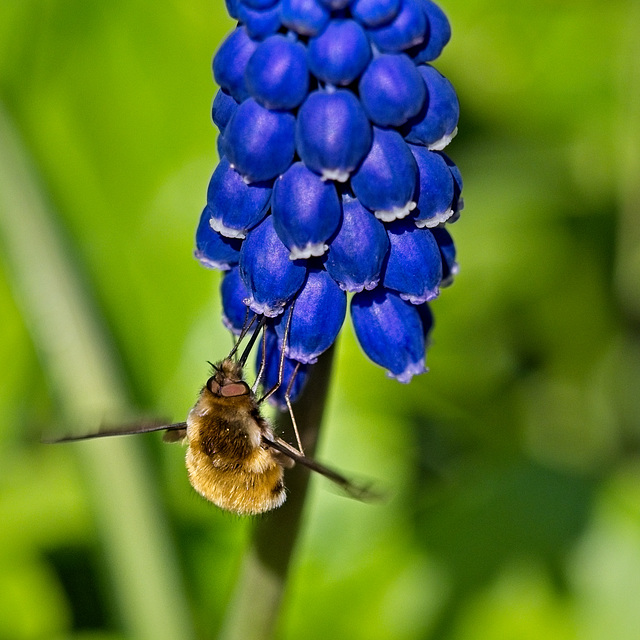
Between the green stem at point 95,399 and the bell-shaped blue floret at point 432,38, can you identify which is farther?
the green stem at point 95,399

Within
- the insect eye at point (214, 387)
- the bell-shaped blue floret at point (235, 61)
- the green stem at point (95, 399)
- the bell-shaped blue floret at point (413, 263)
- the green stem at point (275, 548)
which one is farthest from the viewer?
the green stem at point (95, 399)

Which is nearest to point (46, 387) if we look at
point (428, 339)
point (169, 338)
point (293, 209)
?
point (169, 338)

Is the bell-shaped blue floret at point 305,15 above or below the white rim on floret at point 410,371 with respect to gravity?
above

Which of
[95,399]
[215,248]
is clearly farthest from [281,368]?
[95,399]

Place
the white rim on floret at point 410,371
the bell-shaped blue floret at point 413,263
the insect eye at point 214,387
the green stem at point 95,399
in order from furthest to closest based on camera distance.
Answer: the green stem at point 95,399 → the insect eye at point 214,387 → the white rim on floret at point 410,371 → the bell-shaped blue floret at point 413,263

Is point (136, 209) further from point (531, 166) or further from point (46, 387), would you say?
point (531, 166)

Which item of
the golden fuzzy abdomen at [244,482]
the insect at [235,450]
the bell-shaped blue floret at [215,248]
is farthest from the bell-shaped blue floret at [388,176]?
the golden fuzzy abdomen at [244,482]

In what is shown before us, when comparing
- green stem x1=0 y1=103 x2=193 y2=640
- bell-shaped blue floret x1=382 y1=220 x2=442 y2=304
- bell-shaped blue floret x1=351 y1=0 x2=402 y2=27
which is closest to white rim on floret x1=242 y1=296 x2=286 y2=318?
bell-shaped blue floret x1=382 y1=220 x2=442 y2=304

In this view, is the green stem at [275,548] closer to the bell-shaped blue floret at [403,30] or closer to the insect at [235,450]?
the insect at [235,450]
